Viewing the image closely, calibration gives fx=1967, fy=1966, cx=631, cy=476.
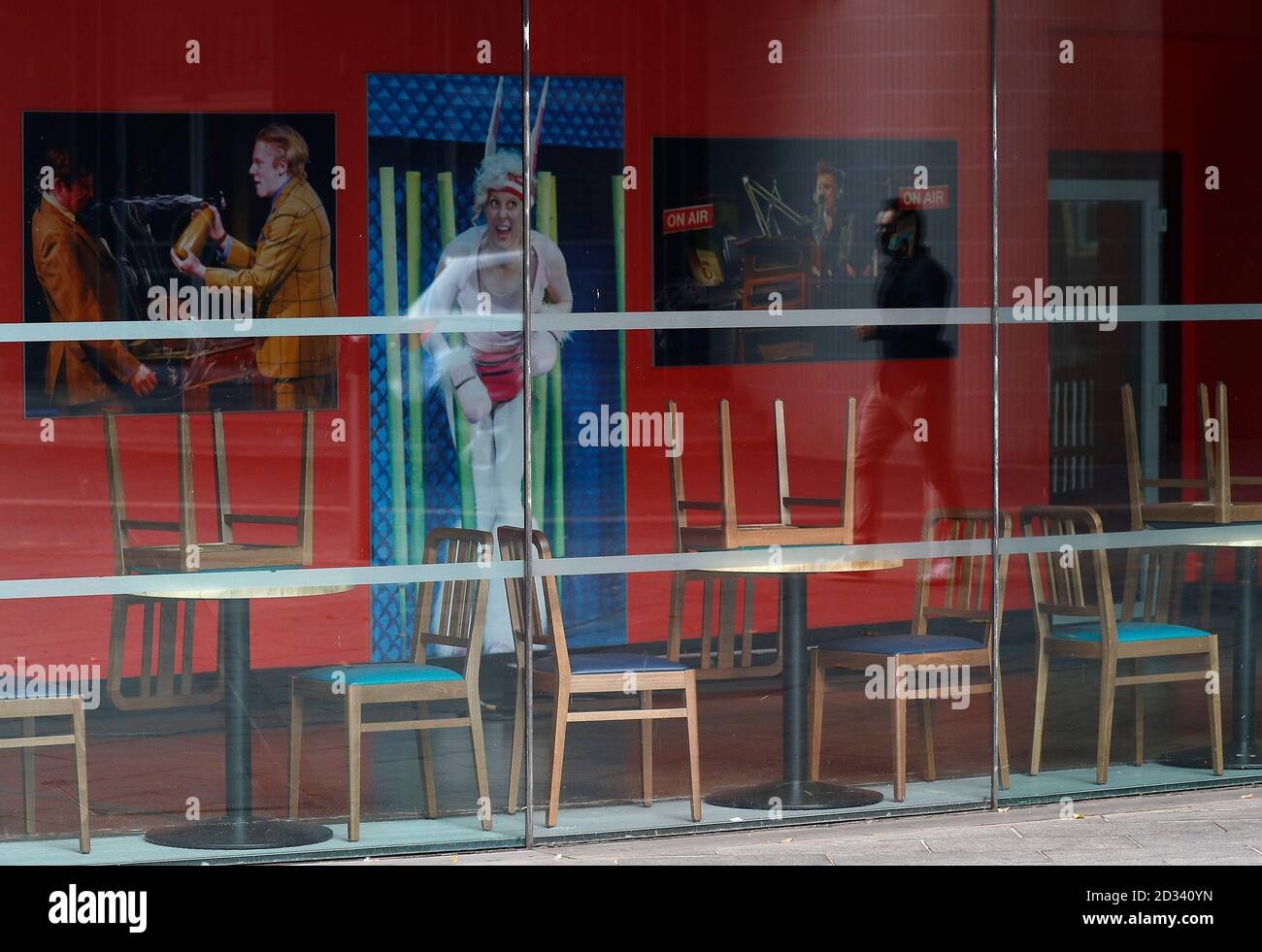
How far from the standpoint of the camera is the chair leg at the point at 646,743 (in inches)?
219

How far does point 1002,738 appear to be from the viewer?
6016mm

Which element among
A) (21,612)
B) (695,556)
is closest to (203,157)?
(21,612)

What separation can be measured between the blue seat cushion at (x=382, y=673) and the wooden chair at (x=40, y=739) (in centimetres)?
59

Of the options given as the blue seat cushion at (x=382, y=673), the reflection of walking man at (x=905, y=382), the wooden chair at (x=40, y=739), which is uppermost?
the reflection of walking man at (x=905, y=382)

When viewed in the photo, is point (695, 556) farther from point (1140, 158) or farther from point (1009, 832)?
point (1140, 158)

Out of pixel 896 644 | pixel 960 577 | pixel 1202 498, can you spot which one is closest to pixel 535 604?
pixel 896 644

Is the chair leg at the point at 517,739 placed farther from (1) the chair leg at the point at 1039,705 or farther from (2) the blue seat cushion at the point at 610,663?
(1) the chair leg at the point at 1039,705

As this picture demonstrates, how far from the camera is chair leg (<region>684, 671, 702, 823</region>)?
5.62 meters

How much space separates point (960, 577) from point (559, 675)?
4.30ft

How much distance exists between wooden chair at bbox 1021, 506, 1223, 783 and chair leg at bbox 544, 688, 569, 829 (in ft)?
5.08

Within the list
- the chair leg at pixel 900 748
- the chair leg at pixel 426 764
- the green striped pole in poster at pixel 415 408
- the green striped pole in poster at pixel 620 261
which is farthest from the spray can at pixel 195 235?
the chair leg at pixel 900 748

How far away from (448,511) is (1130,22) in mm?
2653

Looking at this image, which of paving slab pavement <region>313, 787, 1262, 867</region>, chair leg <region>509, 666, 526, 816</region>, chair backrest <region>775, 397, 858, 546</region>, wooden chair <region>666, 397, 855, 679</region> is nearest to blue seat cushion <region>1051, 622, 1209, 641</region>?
paving slab pavement <region>313, 787, 1262, 867</region>

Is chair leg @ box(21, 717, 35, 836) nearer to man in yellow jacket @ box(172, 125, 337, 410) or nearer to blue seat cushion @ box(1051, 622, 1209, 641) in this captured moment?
man in yellow jacket @ box(172, 125, 337, 410)
